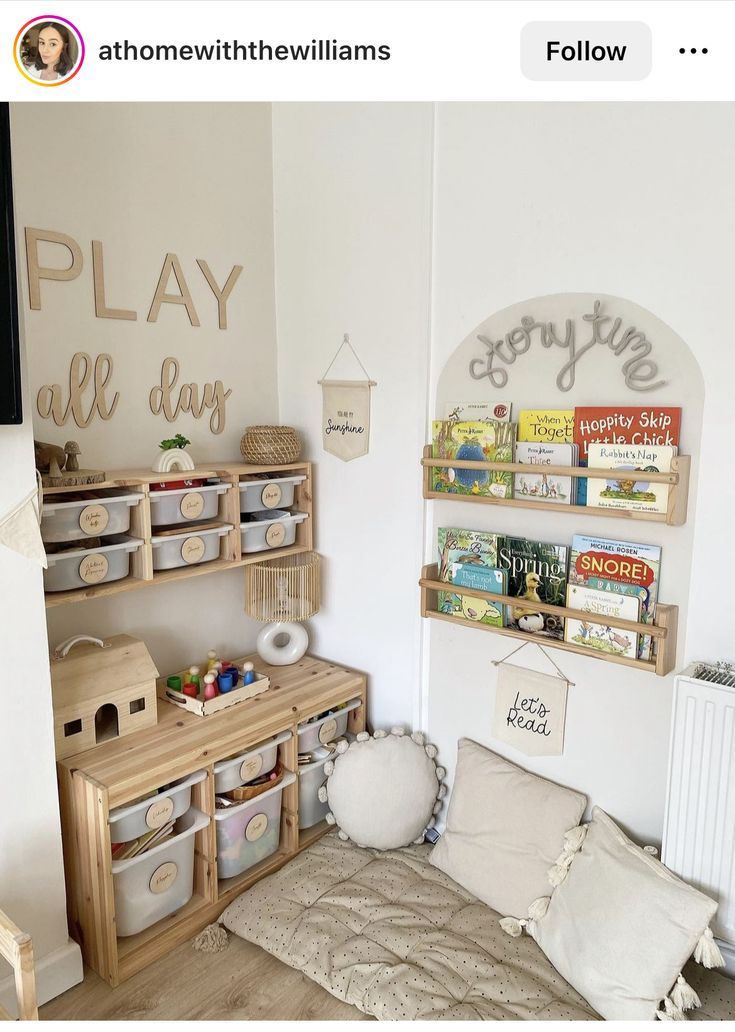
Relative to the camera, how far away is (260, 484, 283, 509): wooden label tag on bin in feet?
7.33

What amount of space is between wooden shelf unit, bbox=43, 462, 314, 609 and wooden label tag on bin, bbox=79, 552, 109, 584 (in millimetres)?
30

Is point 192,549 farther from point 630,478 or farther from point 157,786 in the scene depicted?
point 630,478

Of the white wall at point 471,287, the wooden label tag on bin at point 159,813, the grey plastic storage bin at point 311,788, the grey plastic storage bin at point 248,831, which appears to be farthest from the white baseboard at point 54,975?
the white wall at point 471,287

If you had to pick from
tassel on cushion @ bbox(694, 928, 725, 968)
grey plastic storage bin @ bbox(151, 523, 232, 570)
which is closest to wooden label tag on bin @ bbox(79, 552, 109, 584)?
grey plastic storage bin @ bbox(151, 523, 232, 570)

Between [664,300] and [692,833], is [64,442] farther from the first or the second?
[692,833]

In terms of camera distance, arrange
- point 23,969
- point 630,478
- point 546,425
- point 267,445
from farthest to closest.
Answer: point 267,445 < point 546,425 < point 630,478 < point 23,969

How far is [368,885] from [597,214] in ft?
6.14

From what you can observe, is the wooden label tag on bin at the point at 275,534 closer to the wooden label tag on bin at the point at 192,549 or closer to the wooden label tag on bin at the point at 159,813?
the wooden label tag on bin at the point at 192,549

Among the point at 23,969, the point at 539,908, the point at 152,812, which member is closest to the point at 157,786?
the point at 152,812

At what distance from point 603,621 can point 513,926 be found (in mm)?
818

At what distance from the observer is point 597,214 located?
1752mm

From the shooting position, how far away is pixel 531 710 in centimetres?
200

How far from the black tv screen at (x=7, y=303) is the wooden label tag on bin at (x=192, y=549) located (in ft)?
2.25

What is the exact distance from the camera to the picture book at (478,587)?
198cm
